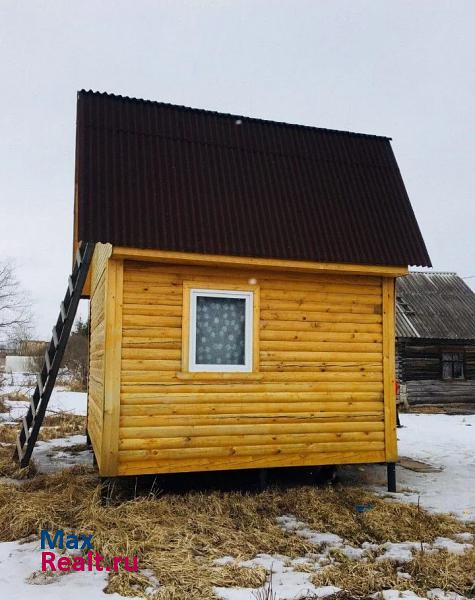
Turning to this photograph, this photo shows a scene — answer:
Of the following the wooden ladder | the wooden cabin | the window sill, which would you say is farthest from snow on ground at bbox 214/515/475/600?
the wooden ladder

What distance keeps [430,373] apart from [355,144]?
13519mm

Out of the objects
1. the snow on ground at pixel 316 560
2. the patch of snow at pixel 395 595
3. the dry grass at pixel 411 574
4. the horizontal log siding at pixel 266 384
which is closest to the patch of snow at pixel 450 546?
the snow on ground at pixel 316 560

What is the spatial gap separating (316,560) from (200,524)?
4.50 feet

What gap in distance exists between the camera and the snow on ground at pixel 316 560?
4543mm

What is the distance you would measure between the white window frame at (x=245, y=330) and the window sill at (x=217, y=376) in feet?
0.15

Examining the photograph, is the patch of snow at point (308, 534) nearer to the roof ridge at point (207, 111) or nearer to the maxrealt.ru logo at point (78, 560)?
the maxrealt.ru logo at point (78, 560)

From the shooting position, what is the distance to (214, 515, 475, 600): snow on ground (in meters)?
4.54

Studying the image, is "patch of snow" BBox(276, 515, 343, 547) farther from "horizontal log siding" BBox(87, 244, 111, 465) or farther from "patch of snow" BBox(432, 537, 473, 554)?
"horizontal log siding" BBox(87, 244, 111, 465)

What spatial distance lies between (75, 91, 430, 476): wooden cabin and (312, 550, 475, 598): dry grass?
2.62 meters

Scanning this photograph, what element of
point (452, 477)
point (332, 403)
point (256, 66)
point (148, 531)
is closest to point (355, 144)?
point (332, 403)

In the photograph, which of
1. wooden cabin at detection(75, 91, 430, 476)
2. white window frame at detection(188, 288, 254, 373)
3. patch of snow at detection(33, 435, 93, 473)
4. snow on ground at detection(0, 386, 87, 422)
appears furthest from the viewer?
snow on ground at detection(0, 386, 87, 422)

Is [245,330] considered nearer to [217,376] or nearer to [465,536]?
Result: [217,376]

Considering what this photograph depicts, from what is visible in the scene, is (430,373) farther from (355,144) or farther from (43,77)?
(43,77)

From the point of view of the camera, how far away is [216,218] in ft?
24.2
